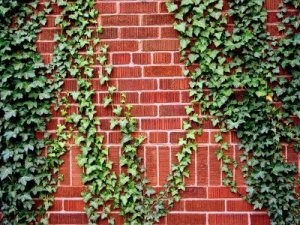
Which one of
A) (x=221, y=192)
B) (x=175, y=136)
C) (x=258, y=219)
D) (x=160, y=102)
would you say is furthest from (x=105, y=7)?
(x=258, y=219)

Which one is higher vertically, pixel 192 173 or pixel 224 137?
pixel 224 137

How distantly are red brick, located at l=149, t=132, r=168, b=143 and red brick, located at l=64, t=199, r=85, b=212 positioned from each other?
65cm

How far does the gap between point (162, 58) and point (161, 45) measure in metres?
0.09

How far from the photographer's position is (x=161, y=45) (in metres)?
2.87

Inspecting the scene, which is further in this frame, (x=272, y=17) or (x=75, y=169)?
(x=75, y=169)

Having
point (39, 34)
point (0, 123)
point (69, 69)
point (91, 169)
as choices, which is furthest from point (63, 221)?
point (39, 34)

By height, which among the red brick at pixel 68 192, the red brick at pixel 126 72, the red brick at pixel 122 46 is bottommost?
the red brick at pixel 68 192

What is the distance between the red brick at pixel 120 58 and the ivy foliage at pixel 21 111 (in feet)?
1.52

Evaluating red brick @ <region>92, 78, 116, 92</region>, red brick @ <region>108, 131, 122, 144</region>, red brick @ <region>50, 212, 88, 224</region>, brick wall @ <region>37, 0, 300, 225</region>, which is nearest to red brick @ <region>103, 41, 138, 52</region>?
brick wall @ <region>37, 0, 300, 225</region>

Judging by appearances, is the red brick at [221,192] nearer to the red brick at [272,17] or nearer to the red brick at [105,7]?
the red brick at [272,17]

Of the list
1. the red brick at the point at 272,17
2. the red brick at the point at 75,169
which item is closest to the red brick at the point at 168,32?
the red brick at the point at 272,17

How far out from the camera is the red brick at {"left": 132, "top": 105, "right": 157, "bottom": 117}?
2885mm

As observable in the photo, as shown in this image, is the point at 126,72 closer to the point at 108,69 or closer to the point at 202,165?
the point at 108,69

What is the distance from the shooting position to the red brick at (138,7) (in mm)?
2875
